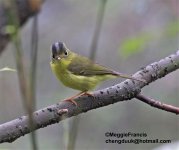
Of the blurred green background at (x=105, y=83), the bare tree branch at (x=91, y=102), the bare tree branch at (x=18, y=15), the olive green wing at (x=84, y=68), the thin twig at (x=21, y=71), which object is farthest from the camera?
the blurred green background at (x=105, y=83)

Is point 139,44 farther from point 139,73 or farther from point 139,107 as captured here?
point 139,107

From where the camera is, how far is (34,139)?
1.06 metres

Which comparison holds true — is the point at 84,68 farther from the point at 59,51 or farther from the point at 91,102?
the point at 91,102

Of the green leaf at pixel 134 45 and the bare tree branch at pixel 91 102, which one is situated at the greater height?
the green leaf at pixel 134 45

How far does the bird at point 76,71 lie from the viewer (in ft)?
10.5

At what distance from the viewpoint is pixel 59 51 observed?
10.8 ft

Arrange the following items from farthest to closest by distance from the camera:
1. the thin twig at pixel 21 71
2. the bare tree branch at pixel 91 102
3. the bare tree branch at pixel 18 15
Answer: the bare tree branch at pixel 18 15 < the bare tree branch at pixel 91 102 < the thin twig at pixel 21 71

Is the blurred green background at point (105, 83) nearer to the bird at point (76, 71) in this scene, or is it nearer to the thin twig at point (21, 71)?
the bird at point (76, 71)

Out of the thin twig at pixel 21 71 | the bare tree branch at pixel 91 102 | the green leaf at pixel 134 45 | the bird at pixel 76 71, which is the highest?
the thin twig at pixel 21 71

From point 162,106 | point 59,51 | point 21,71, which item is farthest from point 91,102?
point 21,71

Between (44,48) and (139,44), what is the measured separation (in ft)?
10.5

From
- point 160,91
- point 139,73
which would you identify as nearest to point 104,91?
point 139,73

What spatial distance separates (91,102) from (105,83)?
3914mm

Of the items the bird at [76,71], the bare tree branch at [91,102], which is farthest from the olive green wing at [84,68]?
the bare tree branch at [91,102]
